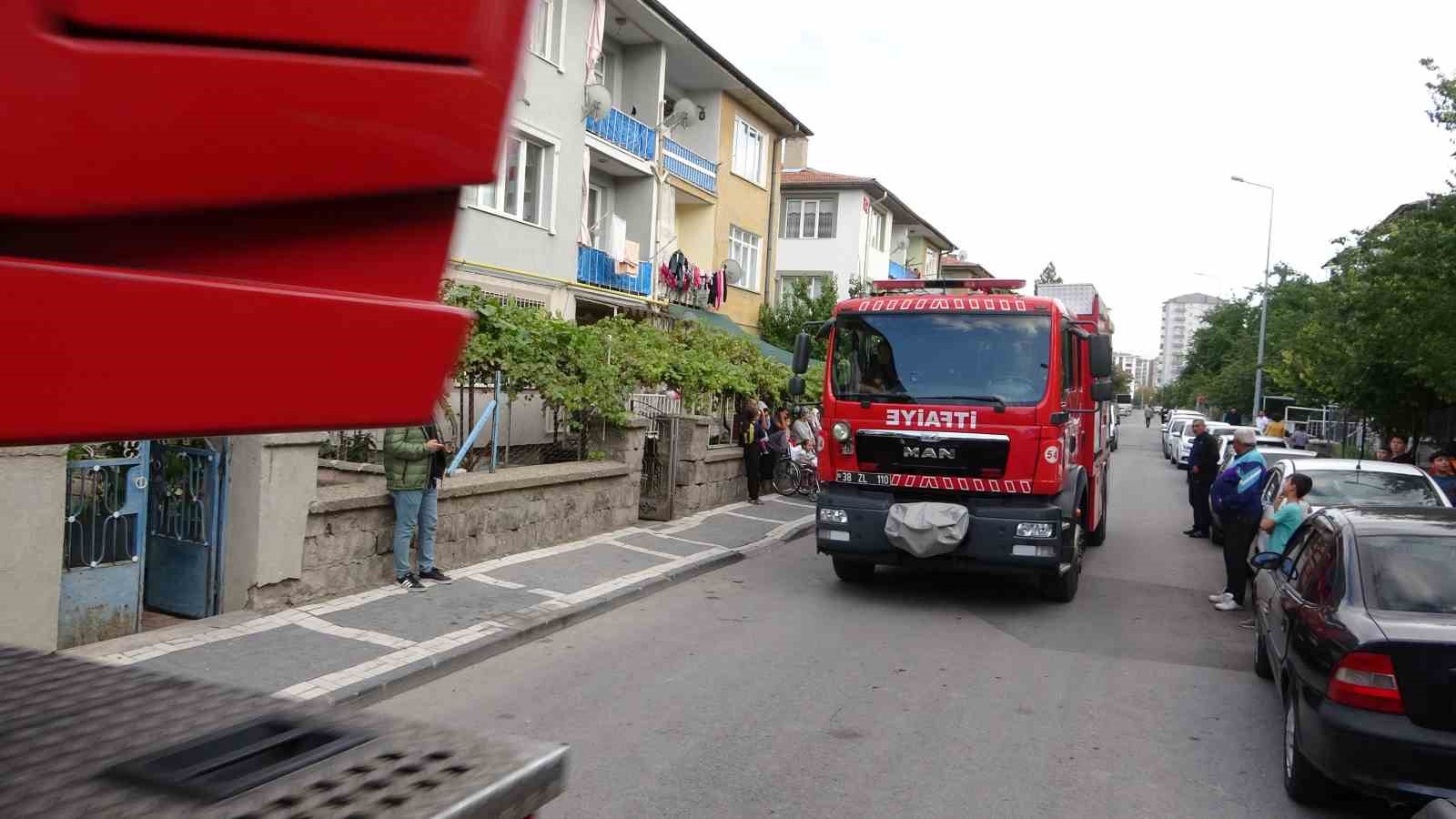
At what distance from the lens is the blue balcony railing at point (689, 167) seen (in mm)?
25633

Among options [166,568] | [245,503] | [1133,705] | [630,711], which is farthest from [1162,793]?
[166,568]

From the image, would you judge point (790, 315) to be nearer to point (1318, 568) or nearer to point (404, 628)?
point (404, 628)

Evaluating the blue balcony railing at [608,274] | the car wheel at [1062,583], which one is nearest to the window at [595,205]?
the blue balcony railing at [608,274]

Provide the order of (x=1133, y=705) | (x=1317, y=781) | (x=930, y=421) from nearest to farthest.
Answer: (x=1317, y=781) → (x=1133, y=705) → (x=930, y=421)

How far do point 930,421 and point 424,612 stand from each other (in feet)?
15.8

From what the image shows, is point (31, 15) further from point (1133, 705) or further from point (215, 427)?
point (1133, 705)

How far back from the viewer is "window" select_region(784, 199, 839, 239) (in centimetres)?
4100

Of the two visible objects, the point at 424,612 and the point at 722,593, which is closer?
the point at 424,612

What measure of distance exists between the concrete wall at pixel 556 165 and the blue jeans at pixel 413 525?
1006 centimetres

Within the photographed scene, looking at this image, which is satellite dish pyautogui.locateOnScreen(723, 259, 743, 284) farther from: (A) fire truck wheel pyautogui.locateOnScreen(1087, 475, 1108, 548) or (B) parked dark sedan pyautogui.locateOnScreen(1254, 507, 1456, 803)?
(B) parked dark sedan pyautogui.locateOnScreen(1254, 507, 1456, 803)

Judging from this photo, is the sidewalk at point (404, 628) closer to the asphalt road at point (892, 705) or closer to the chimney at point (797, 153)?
the asphalt road at point (892, 705)

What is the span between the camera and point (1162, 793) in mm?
5426

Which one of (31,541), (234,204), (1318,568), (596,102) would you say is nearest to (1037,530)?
(1318,568)

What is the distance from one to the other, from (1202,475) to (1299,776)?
12.2 meters
